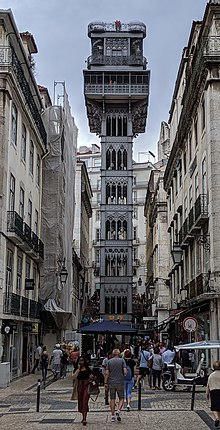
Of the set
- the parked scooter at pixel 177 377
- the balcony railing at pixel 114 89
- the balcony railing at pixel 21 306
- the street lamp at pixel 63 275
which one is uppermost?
the balcony railing at pixel 114 89

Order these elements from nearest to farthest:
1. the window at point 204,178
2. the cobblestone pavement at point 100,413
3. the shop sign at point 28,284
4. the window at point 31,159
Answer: the cobblestone pavement at point 100,413 < the window at point 204,178 < the shop sign at point 28,284 < the window at point 31,159

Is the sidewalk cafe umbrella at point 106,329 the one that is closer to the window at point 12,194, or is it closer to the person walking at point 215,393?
the window at point 12,194

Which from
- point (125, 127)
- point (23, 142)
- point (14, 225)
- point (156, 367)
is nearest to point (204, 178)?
point (14, 225)

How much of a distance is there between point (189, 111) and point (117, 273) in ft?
104

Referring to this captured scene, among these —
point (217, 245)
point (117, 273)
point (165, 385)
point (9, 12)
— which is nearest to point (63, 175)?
point (9, 12)

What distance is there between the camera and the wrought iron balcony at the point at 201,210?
26.8 meters

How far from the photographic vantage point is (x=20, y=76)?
2927cm

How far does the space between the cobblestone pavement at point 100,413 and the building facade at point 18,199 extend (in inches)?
253

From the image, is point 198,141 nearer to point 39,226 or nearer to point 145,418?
point 39,226

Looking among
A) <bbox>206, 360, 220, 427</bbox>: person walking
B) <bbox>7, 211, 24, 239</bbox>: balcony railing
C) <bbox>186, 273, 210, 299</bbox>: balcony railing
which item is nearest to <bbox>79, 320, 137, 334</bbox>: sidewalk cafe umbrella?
<bbox>186, 273, 210, 299</bbox>: balcony railing

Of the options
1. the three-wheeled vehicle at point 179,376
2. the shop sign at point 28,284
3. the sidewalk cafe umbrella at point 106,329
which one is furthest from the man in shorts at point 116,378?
the shop sign at point 28,284

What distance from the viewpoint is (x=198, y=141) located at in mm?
30484

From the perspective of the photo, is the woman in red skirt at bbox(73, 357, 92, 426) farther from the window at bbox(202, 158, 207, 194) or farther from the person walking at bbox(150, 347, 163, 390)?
the window at bbox(202, 158, 207, 194)

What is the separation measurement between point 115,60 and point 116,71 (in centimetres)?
156
